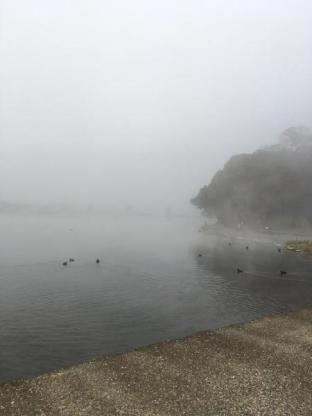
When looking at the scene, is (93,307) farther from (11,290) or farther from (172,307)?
(11,290)

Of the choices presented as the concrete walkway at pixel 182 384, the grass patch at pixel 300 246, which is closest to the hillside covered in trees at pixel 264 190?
the grass patch at pixel 300 246

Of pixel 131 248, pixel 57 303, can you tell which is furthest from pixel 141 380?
pixel 131 248

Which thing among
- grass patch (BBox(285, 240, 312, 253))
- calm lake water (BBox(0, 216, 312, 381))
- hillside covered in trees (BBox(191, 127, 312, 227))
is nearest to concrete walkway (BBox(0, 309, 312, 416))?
calm lake water (BBox(0, 216, 312, 381))

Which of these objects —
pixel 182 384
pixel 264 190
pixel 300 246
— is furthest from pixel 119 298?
pixel 264 190

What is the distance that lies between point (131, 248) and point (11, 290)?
161 ft

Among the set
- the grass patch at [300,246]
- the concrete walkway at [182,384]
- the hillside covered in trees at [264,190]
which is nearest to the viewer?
the concrete walkway at [182,384]

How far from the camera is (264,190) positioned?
5522 inches

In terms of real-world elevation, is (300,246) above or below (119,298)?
above

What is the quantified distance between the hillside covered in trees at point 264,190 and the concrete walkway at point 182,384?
380ft

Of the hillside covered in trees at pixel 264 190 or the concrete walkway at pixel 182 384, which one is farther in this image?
the hillside covered in trees at pixel 264 190

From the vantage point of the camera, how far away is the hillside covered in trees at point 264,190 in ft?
444

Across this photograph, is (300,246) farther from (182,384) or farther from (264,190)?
(182,384)

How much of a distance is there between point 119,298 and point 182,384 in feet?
81.0

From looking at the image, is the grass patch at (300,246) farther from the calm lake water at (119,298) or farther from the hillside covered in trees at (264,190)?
the hillside covered in trees at (264,190)
